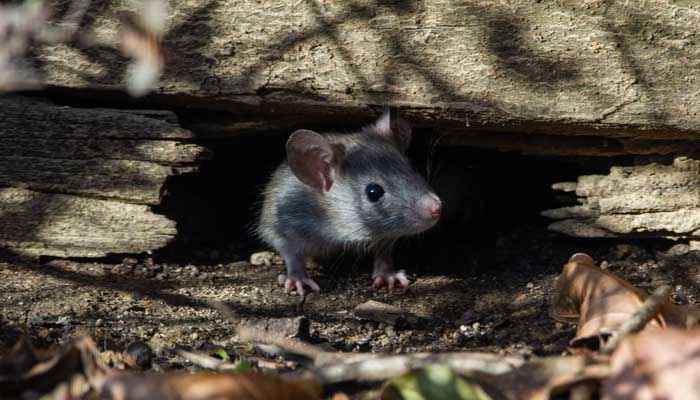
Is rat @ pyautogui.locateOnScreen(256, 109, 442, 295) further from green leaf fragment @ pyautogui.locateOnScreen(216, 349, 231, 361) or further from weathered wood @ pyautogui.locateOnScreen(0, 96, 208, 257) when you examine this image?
green leaf fragment @ pyautogui.locateOnScreen(216, 349, 231, 361)

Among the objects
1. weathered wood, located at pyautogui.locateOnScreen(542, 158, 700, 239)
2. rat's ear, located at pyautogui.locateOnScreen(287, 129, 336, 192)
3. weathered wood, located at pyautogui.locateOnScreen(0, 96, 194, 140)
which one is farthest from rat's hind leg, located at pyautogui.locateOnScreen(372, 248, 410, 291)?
weathered wood, located at pyautogui.locateOnScreen(0, 96, 194, 140)

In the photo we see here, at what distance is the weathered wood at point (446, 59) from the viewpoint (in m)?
4.87

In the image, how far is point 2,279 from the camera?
5418 mm

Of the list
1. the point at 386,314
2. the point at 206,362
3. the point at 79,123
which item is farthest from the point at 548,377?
the point at 79,123

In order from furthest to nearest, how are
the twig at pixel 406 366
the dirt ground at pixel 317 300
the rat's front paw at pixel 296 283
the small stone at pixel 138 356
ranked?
the rat's front paw at pixel 296 283 → the dirt ground at pixel 317 300 → the small stone at pixel 138 356 → the twig at pixel 406 366

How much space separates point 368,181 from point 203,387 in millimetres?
3468

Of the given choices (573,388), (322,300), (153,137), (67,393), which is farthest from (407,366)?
(153,137)

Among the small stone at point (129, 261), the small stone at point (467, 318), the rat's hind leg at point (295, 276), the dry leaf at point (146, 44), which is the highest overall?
the dry leaf at point (146, 44)

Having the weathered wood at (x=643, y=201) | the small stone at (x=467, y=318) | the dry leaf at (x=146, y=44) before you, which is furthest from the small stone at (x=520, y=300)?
the dry leaf at (x=146, y=44)

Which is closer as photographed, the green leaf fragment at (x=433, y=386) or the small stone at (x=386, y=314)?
the green leaf fragment at (x=433, y=386)

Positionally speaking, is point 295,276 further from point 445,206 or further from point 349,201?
point 445,206

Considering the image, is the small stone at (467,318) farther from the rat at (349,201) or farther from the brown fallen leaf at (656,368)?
the brown fallen leaf at (656,368)

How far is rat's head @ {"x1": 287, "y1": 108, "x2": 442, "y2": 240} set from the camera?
6082 mm

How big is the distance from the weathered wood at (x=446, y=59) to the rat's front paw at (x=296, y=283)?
126cm
